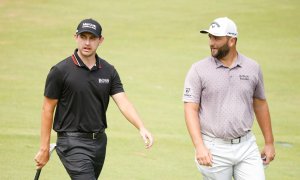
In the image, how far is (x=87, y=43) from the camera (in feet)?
26.1

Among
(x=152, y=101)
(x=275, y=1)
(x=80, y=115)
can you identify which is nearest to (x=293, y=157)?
(x=152, y=101)

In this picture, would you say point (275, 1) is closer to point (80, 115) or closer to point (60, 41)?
point (60, 41)

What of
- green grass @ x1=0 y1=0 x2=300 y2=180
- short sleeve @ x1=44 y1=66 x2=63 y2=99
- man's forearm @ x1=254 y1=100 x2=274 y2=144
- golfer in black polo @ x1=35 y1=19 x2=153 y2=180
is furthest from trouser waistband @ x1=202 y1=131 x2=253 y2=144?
green grass @ x1=0 y1=0 x2=300 y2=180

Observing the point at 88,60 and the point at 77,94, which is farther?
the point at 88,60

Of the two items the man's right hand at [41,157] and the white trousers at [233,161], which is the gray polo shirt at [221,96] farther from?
the man's right hand at [41,157]

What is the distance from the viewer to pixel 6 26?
22328 millimetres

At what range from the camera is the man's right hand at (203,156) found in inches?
303

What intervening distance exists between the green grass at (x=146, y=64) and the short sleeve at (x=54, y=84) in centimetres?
334

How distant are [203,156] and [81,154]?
4.02ft

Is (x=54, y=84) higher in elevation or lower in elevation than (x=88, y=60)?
lower

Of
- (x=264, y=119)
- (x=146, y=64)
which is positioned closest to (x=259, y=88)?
(x=264, y=119)

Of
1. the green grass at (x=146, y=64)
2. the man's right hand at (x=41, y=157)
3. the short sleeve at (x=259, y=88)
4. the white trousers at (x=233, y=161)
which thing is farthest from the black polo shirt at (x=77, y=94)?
the green grass at (x=146, y=64)

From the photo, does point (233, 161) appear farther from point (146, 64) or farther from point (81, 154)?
point (146, 64)

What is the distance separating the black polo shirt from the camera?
25.7 feet
